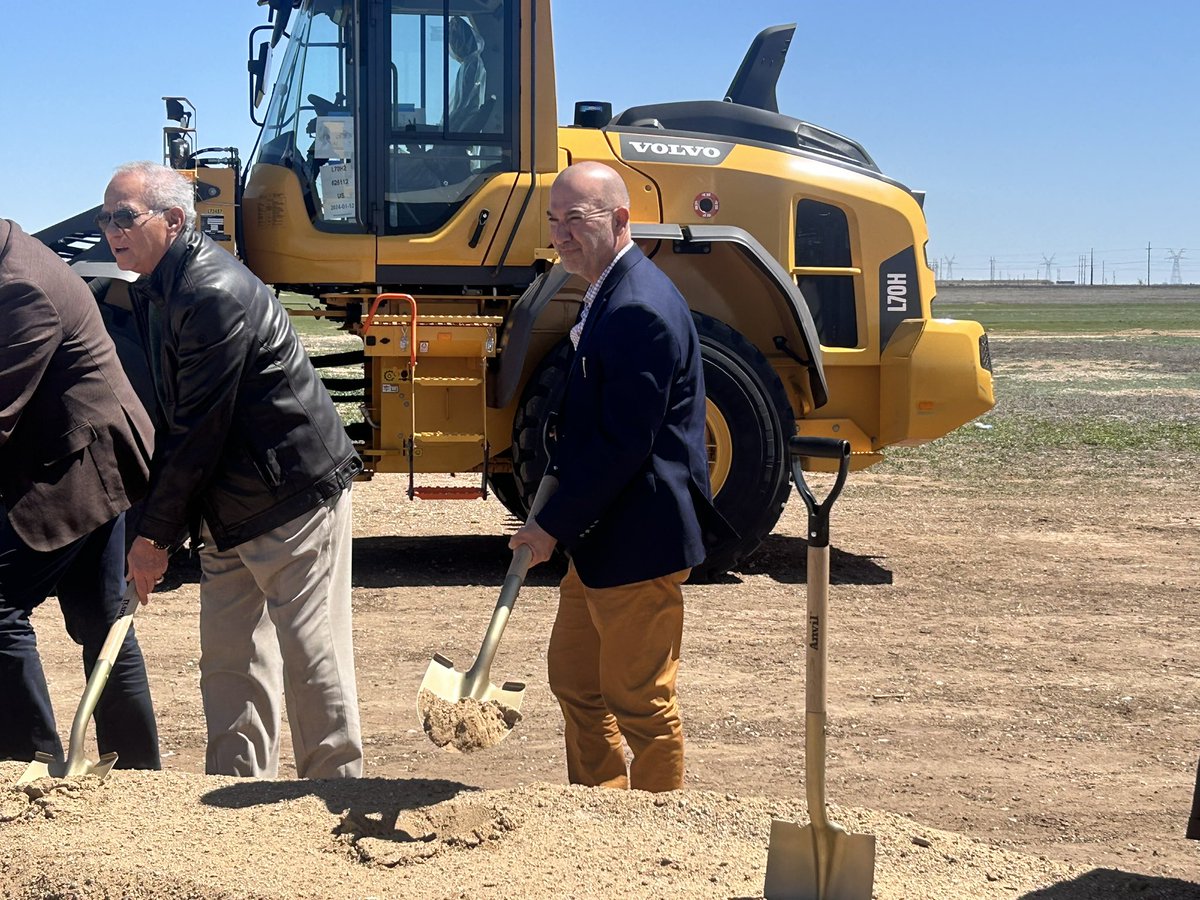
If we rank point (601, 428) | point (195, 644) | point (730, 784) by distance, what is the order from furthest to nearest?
point (195, 644)
point (730, 784)
point (601, 428)

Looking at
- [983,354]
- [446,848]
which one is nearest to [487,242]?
[983,354]

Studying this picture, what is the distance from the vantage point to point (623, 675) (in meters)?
4.11

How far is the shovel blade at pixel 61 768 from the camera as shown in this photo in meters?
4.14

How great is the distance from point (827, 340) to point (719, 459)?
4.22ft

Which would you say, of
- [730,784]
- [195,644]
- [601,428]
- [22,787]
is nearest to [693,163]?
[195,644]

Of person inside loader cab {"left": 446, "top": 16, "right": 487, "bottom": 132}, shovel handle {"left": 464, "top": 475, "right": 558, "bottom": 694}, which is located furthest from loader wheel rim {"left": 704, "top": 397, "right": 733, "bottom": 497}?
shovel handle {"left": 464, "top": 475, "right": 558, "bottom": 694}

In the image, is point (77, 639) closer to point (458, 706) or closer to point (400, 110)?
point (458, 706)

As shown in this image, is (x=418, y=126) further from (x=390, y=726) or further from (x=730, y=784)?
(x=730, y=784)

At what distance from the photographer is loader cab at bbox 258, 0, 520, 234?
27.9 feet

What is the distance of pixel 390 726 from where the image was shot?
6.05 meters

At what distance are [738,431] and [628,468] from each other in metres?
4.69

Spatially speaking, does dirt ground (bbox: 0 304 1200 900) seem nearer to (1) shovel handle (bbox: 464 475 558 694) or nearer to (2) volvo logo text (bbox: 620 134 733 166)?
(1) shovel handle (bbox: 464 475 558 694)

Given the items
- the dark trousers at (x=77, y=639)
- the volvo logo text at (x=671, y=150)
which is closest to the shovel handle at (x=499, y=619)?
the dark trousers at (x=77, y=639)

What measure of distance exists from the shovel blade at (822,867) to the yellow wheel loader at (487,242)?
195 inches
